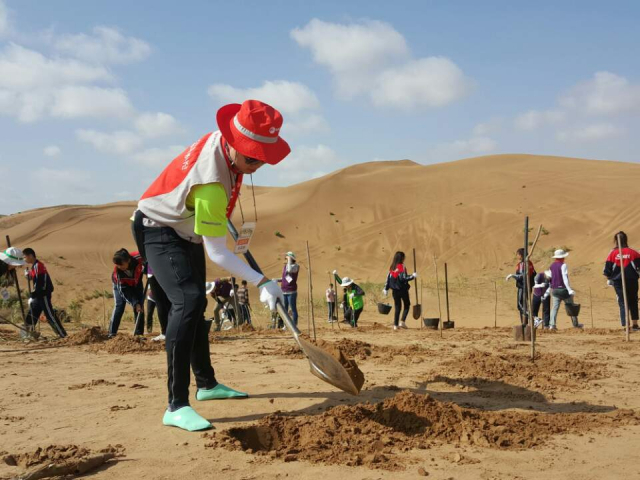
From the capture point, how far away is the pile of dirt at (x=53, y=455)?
130 inches

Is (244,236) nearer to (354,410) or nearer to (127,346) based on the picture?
(354,410)

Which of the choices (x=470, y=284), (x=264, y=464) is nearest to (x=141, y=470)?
(x=264, y=464)

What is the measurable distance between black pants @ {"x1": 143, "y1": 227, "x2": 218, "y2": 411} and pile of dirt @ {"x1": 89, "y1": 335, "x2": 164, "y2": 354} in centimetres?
386

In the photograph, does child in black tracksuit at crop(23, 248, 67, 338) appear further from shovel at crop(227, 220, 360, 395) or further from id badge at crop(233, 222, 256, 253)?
shovel at crop(227, 220, 360, 395)

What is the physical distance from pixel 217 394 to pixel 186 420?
75cm

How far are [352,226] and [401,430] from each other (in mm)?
31450

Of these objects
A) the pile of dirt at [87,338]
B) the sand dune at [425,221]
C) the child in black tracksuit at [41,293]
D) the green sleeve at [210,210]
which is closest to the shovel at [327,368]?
the green sleeve at [210,210]

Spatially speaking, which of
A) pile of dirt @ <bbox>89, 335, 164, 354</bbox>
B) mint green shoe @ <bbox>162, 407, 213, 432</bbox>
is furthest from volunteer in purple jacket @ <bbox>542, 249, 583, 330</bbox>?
mint green shoe @ <bbox>162, 407, 213, 432</bbox>

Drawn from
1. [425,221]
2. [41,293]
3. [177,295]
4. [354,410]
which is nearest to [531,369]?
[354,410]

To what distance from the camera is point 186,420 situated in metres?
3.83

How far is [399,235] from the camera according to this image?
107 ft

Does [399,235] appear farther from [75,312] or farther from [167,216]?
[167,216]

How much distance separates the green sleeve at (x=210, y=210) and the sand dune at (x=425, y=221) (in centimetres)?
1911

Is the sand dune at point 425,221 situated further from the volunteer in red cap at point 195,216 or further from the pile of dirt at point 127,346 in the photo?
the volunteer in red cap at point 195,216
